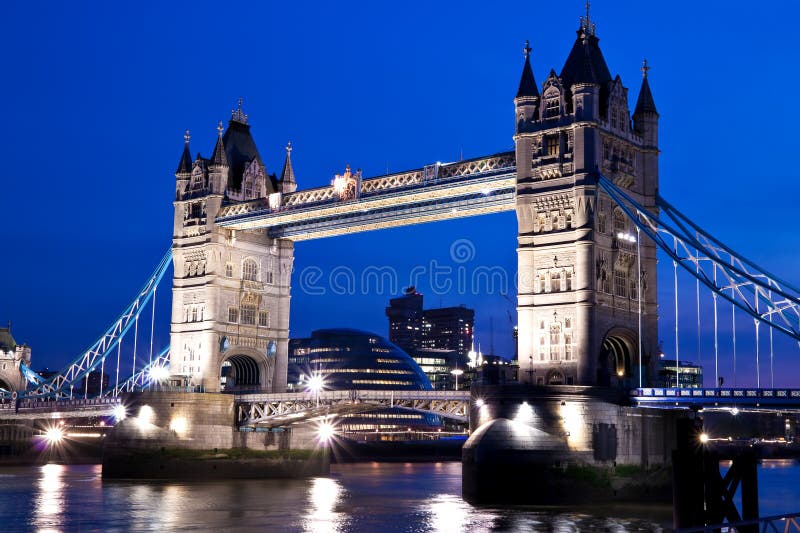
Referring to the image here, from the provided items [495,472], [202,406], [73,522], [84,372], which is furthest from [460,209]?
[84,372]

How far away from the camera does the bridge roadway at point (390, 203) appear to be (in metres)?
67.7

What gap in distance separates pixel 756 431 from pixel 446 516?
127 m

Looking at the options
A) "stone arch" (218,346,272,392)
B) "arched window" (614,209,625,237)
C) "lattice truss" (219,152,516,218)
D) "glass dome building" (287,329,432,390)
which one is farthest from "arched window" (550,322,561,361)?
"glass dome building" (287,329,432,390)

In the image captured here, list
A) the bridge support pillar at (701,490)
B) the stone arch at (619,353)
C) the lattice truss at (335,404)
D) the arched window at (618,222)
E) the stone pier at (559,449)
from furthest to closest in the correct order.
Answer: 1. the lattice truss at (335,404)
2. the arched window at (618,222)
3. the stone arch at (619,353)
4. the stone pier at (559,449)
5. the bridge support pillar at (701,490)

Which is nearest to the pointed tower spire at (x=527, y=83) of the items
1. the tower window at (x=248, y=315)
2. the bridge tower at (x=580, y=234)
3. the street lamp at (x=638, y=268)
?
the bridge tower at (x=580, y=234)

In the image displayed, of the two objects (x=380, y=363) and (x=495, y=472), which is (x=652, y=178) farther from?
(x=380, y=363)

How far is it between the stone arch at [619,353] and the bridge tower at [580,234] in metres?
0.06

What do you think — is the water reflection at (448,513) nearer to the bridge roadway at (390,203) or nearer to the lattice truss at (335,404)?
the lattice truss at (335,404)

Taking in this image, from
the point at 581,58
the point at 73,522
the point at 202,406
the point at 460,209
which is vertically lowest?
the point at 73,522

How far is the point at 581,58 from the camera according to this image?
64938 millimetres

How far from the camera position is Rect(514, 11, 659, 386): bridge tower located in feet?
204

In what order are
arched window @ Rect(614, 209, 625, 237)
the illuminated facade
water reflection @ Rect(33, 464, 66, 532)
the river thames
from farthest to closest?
1. the illuminated facade
2. arched window @ Rect(614, 209, 625, 237)
3. water reflection @ Rect(33, 464, 66, 532)
4. the river thames

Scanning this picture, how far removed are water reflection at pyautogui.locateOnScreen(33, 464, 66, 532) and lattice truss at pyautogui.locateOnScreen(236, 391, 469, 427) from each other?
46.1ft

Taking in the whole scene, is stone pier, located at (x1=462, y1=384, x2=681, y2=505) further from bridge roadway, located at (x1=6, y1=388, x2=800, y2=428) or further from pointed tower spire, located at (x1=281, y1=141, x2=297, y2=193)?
pointed tower spire, located at (x1=281, y1=141, x2=297, y2=193)
